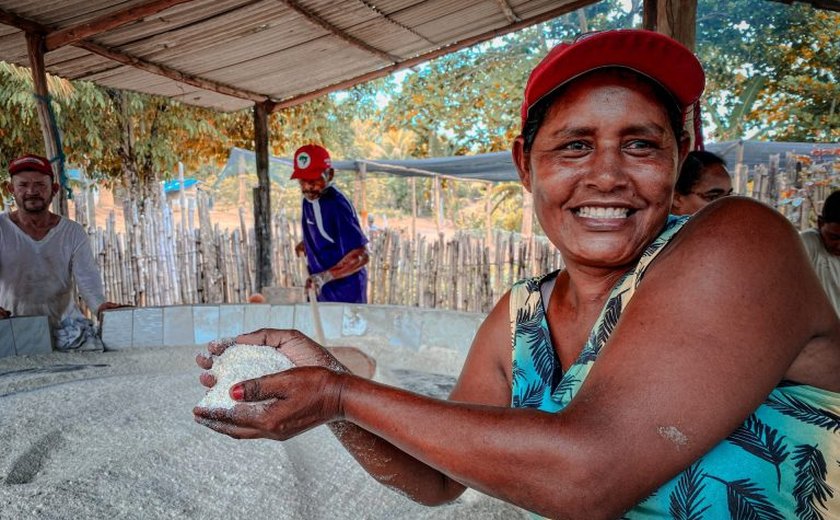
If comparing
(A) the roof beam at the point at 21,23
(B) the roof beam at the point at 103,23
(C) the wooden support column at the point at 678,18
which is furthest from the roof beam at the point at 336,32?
(C) the wooden support column at the point at 678,18

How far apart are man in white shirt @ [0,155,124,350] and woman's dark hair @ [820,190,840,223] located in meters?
3.72

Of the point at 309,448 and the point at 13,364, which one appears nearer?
the point at 309,448

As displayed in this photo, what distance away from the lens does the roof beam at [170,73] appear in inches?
137

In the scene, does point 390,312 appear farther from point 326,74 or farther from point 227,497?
point 326,74

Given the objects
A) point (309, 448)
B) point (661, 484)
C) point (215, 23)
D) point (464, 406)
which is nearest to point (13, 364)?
point (309, 448)

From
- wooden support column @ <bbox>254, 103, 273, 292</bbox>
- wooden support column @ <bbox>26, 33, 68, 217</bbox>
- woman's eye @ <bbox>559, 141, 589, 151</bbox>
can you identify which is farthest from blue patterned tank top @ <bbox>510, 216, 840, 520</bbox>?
wooden support column @ <bbox>254, 103, 273, 292</bbox>

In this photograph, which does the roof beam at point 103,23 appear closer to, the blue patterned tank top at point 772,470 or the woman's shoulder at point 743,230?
the woman's shoulder at point 743,230

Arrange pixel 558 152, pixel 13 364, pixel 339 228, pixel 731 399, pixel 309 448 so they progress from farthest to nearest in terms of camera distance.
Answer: pixel 339 228 → pixel 13 364 → pixel 309 448 → pixel 558 152 → pixel 731 399

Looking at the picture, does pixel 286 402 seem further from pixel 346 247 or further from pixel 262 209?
pixel 262 209

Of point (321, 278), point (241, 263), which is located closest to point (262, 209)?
point (241, 263)

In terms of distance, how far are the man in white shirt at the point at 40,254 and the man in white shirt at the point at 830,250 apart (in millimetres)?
3671

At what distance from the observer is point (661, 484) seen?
643 mm

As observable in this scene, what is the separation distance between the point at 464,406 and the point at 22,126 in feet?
29.5

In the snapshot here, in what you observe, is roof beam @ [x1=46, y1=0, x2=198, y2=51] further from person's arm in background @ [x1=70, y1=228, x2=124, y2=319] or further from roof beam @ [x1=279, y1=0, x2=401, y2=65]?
person's arm in background @ [x1=70, y1=228, x2=124, y2=319]
